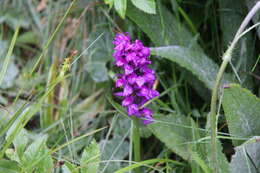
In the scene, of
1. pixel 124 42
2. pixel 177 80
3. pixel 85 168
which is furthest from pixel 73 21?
pixel 85 168

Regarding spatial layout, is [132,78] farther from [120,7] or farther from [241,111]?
[241,111]

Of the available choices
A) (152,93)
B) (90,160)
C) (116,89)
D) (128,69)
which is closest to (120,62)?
(128,69)

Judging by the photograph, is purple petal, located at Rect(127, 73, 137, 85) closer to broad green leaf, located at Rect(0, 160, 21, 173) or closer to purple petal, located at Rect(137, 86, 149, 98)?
purple petal, located at Rect(137, 86, 149, 98)

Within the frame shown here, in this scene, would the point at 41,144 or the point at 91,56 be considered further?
the point at 91,56

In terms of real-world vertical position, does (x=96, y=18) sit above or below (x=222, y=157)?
above

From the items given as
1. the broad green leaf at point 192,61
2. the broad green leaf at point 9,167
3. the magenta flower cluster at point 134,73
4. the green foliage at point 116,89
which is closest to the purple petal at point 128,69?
the magenta flower cluster at point 134,73

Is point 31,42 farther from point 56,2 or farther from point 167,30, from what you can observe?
point 167,30
